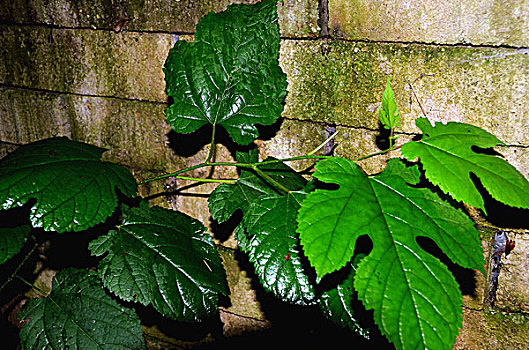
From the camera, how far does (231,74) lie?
129 cm

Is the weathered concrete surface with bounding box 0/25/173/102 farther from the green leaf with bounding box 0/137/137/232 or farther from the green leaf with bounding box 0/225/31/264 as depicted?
the green leaf with bounding box 0/225/31/264

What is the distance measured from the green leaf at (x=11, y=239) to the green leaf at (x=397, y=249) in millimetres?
935

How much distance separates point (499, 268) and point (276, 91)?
2.76ft

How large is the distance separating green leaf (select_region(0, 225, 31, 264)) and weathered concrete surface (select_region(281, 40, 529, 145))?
93 centimetres

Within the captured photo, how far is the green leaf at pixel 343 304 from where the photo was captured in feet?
3.46

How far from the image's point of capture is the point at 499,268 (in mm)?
1274

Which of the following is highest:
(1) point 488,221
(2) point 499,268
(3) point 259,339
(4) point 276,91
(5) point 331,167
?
(4) point 276,91

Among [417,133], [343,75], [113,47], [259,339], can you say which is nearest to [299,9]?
[343,75]

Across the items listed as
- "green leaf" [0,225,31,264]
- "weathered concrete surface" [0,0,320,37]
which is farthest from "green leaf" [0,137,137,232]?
"weathered concrete surface" [0,0,320,37]

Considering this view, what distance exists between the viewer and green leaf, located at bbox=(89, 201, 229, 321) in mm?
1203

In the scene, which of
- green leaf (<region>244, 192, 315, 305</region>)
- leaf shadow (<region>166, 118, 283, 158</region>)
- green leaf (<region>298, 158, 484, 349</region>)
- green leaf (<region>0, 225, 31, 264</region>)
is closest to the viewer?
green leaf (<region>298, 158, 484, 349</region>)

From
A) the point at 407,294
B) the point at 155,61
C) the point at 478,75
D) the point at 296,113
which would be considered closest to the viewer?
the point at 407,294

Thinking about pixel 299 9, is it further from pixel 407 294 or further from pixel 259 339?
pixel 259 339

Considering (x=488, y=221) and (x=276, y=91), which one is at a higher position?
(x=276, y=91)
